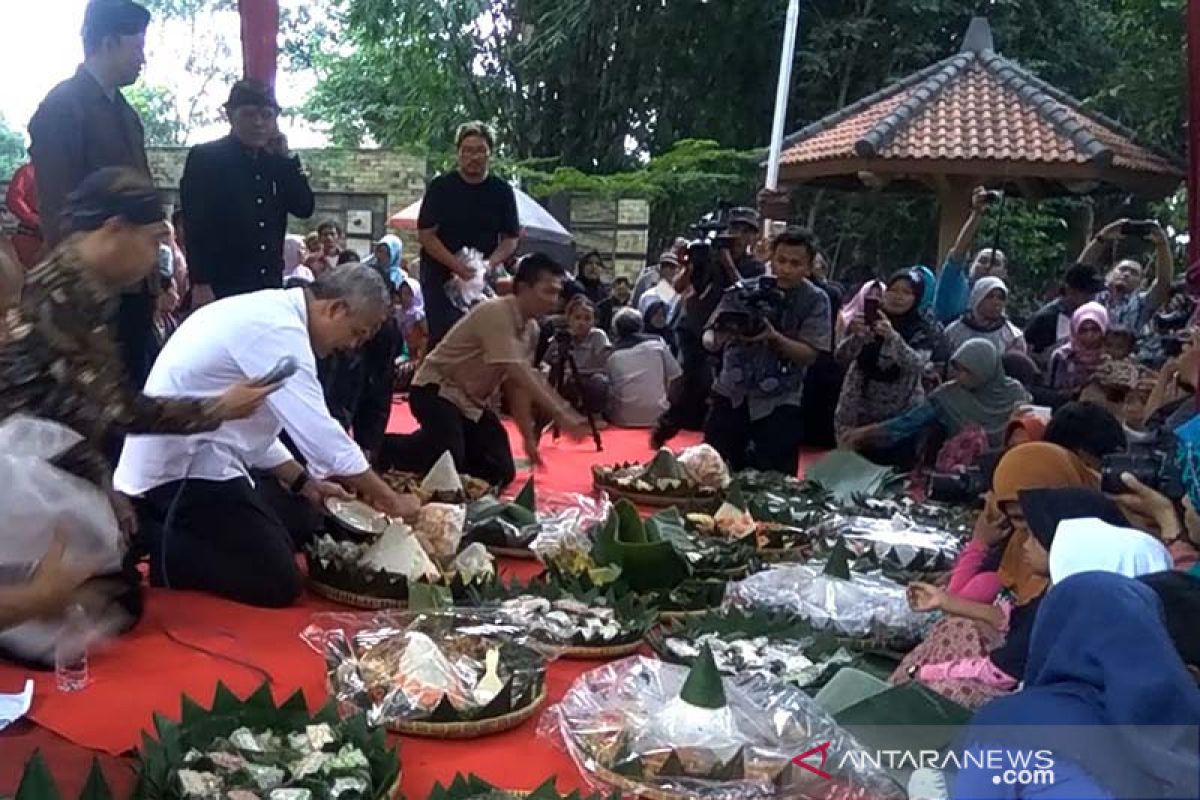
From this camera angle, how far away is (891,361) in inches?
186

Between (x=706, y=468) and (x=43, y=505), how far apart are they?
8.32 ft

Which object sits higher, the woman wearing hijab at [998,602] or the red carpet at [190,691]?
the woman wearing hijab at [998,602]

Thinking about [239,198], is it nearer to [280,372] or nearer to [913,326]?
[280,372]

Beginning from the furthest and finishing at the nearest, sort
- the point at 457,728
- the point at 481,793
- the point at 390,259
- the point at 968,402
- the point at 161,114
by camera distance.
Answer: the point at 161,114 → the point at 390,259 → the point at 968,402 → the point at 457,728 → the point at 481,793

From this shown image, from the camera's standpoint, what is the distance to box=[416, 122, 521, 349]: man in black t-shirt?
15.0 feet

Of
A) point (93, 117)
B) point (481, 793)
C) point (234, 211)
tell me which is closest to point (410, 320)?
point (234, 211)

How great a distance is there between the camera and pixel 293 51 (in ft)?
56.0

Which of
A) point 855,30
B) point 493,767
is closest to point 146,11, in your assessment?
point 493,767

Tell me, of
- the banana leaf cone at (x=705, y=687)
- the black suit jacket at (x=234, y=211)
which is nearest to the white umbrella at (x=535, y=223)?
the black suit jacket at (x=234, y=211)

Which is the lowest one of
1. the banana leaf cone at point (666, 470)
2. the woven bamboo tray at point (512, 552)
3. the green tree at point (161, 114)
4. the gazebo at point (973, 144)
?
the woven bamboo tray at point (512, 552)

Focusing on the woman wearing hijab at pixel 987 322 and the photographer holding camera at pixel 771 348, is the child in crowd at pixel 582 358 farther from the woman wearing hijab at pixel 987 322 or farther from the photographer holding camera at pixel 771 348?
the woman wearing hijab at pixel 987 322

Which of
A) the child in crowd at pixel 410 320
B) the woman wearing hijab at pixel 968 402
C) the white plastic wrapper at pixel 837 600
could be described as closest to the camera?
the white plastic wrapper at pixel 837 600

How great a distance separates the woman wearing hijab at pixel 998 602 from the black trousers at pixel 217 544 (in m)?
1.37

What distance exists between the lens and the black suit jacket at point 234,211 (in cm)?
348
